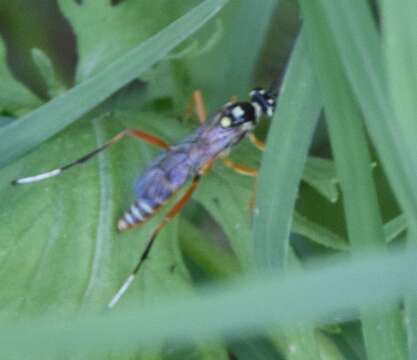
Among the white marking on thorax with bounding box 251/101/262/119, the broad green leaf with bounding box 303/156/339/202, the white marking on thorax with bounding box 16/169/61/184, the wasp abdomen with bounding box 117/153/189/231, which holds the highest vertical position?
the white marking on thorax with bounding box 16/169/61/184

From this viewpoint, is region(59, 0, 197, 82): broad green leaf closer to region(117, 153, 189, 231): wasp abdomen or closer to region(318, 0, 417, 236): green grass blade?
region(117, 153, 189, 231): wasp abdomen

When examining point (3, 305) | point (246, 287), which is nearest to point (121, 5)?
point (3, 305)

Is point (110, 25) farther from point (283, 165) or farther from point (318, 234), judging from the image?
point (318, 234)

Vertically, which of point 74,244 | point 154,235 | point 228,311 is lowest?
point 154,235

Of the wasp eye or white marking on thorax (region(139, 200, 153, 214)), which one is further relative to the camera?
the wasp eye

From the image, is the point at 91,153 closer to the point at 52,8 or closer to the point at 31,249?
the point at 31,249

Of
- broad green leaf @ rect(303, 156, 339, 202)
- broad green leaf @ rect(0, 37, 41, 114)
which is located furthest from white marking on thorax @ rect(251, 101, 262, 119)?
broad green leaf @ rect(0, 37, 41, 114)

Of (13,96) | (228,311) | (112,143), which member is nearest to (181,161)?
(112,143)
